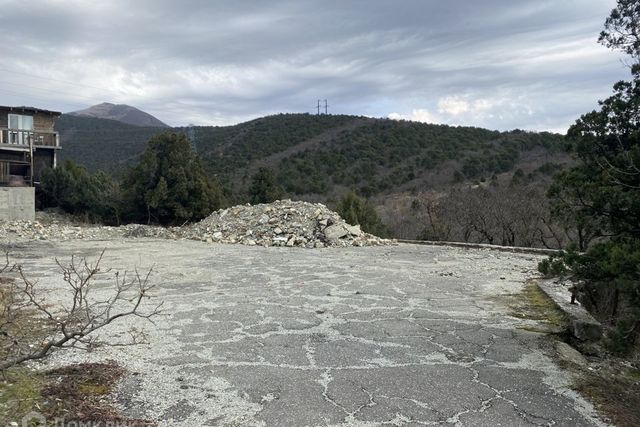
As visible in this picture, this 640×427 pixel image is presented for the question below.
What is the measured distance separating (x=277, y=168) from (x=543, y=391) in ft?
129

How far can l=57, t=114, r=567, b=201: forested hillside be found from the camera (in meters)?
38.7

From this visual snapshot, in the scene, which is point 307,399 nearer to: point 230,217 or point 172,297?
point 172,297

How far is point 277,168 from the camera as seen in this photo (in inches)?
1677

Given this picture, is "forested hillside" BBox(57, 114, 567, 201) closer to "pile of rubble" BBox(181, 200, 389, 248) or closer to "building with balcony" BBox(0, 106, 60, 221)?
"building with balcony" BBox(0, 106, 60, 221)

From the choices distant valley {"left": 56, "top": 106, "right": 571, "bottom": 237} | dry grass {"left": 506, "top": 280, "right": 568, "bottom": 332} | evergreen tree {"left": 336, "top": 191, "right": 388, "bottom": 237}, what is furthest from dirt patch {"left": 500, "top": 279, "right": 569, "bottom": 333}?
distant valley {"left": 56, "top": 106, "right": 571, "bottom": 237}

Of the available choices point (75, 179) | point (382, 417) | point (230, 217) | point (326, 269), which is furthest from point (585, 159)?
point (75, 179)

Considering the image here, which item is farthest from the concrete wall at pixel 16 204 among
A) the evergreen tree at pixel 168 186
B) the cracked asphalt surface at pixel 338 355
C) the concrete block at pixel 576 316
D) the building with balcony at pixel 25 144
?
the concrete block at pixel 576 316

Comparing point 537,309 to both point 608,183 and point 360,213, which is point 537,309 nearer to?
point 608,183

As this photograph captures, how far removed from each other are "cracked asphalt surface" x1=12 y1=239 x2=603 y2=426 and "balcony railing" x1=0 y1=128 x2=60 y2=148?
2017 cm

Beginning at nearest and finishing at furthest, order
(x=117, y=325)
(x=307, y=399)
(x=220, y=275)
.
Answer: (x=307, y=399)
(x=117, y=325)
(x=220, y=275)

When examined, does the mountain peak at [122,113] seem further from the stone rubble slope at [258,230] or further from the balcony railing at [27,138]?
the stone rubble slope at [258,230]

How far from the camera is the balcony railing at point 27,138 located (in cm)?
2654

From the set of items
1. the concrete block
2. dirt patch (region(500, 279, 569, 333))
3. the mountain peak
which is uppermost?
the mountain peak

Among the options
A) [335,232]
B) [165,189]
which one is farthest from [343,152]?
[335,232]
